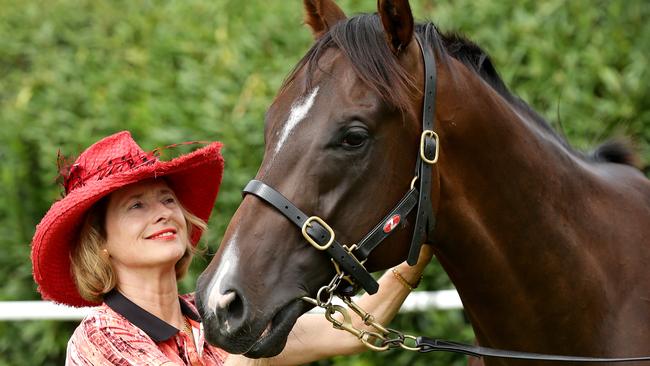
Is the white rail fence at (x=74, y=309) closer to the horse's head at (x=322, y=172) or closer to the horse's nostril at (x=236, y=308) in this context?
the horse's head at (x=322, y=172)

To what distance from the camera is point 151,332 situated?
3.09m

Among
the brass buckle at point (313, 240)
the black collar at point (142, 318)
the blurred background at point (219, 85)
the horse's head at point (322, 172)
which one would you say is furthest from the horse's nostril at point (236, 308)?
the blurred background at point (219, 85)

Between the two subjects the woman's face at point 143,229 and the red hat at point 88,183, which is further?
the woman's face at point 143,229

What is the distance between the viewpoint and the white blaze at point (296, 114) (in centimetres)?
263

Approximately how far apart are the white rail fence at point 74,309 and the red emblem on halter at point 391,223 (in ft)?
6.35

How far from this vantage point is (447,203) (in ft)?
9.32

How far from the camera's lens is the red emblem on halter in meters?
2.68

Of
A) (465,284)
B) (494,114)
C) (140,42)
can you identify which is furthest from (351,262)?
(140,42)

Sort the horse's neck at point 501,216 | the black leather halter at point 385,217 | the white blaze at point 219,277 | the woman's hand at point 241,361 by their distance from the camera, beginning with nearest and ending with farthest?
1. the white blaze at point 219,277
2. the black leather halter at point 385,217
3. the horse's neck at point 501,216
4. the woman's hand at point 241,361

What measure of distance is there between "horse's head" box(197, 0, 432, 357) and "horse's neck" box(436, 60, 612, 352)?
0.19m

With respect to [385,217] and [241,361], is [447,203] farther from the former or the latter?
[241,361]

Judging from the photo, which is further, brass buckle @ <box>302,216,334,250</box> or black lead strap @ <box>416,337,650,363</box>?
black lead strap @ <box>416,337,650,363</box>

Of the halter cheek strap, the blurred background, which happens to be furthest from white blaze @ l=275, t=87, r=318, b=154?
the blurred background

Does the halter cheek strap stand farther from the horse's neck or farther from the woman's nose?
the woman's nose
